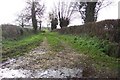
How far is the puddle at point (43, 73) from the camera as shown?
7629 millimetres

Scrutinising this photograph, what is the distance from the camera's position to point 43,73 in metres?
8.04

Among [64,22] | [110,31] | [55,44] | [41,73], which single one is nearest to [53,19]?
[64,22]

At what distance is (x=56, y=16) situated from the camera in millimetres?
63750

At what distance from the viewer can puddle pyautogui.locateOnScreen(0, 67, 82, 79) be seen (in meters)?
7.63

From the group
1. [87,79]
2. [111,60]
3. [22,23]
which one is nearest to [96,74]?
[87,79]

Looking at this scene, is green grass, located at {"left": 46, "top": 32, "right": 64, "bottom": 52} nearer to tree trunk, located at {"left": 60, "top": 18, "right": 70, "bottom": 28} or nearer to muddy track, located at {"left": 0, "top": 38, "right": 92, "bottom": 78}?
muddy track, located at {"left": 0, "top": 38, "right": 92, "bottom": 78}

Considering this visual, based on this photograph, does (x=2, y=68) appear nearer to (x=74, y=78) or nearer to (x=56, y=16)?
(x=74, y=78)

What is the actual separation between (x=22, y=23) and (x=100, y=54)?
42782 millimetres

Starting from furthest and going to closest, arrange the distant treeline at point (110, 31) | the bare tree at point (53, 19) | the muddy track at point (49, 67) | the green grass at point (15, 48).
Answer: the bare tree at point (53, 19) < the green grass at point (15, 48) < the distant treeline at point (110, 31) < the muddy track at point (49, 67)

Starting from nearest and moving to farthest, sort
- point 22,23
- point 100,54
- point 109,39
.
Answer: point 100,54
point 109,39
point 22,23

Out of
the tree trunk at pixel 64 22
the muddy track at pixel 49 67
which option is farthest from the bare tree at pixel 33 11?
the muddy track at pixel 49 67

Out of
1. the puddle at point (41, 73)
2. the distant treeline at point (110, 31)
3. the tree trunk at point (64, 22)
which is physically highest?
the tree trunk at point (64, 22)

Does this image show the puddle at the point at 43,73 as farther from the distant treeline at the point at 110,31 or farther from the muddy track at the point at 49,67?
the distant treeline at the point at 110,31

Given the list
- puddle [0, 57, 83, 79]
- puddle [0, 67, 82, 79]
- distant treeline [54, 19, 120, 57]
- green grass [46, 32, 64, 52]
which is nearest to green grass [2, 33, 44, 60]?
green grass [46, 32, 64, 52]
